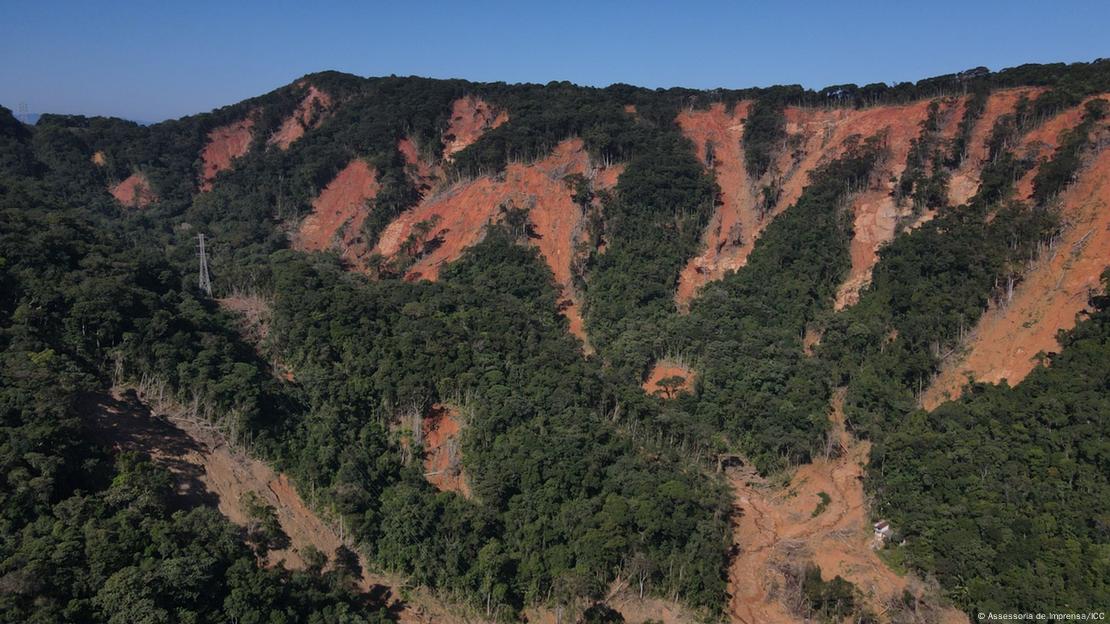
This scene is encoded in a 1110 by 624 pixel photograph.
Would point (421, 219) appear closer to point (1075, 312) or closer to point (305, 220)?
point (305, 220)

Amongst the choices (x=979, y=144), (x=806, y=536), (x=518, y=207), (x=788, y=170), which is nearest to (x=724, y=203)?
(x=788, y=170)

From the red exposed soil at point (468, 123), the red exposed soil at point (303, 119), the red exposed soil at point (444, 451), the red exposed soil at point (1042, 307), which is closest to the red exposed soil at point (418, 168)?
the red exposed soil at point (468, 123)

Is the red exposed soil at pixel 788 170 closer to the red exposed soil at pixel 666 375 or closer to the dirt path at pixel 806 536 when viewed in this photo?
the red exposed soil at pixel 666 375

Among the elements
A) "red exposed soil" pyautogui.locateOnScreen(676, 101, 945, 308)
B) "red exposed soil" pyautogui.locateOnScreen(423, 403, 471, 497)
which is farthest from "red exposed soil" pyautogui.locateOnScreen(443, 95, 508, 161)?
"red exposed soil" pyautogui.locateOnScreen(423, 403, 471, 497)

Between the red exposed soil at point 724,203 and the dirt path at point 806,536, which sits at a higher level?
the red exposed soil at point 724,203

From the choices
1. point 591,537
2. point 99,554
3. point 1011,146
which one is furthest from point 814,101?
point 99,554

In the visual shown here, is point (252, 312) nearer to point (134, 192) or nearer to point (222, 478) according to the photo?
point (222, 478)
